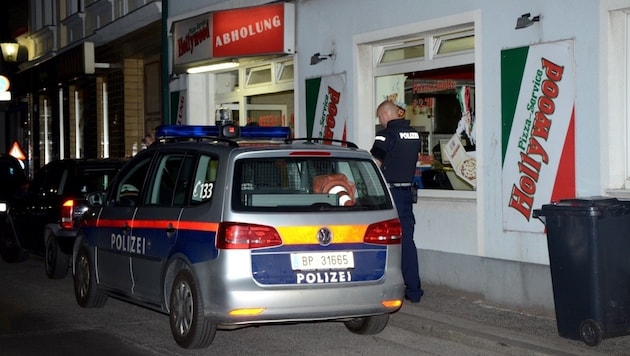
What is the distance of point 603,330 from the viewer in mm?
8234

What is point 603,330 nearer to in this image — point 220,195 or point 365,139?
point 220,195

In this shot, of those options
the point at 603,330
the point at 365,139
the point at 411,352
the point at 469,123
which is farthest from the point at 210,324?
the point at 365,139

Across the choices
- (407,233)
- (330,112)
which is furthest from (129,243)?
(330,112)

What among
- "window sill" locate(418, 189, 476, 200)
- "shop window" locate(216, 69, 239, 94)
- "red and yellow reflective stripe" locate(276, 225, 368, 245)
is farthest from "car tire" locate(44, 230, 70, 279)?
"red and yellow reflective stripe" locate(276, 225, 368, 245)

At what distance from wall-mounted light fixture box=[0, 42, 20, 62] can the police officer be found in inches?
923

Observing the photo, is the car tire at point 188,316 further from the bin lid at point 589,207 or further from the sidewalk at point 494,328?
the bin lid at point 589,207

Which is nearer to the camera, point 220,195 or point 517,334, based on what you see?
point 220,195

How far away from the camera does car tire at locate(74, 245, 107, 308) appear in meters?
10.5

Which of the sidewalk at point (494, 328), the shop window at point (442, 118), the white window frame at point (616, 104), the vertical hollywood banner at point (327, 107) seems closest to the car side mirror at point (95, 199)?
the sidewalk at point (494, 328)

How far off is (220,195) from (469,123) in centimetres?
461

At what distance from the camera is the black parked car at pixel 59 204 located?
12992 millimetres

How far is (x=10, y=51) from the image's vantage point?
3170 cm

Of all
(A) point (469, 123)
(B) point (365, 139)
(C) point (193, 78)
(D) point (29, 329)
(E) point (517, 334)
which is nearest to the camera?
(E) point (517, 334)

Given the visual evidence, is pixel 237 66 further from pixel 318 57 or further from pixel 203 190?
pixel 203 190
